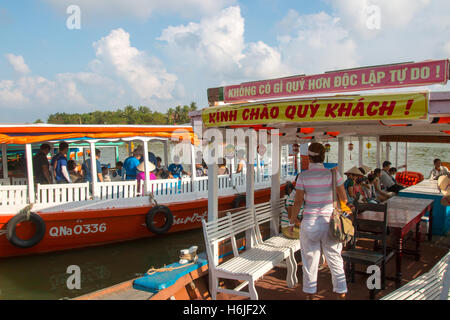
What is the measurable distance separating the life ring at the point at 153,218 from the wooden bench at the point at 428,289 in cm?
586

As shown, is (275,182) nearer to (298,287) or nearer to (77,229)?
(298,287)

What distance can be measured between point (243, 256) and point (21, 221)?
16.2ft

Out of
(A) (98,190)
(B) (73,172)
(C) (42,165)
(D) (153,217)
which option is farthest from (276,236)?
(B) (73,172)

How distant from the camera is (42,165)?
7.89m

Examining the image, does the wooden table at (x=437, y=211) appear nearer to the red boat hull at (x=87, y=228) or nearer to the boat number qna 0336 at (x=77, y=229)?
the red boat hull at (x=87, y=228)

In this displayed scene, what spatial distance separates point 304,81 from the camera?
378 centimetres

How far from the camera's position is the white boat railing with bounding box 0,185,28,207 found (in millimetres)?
7018

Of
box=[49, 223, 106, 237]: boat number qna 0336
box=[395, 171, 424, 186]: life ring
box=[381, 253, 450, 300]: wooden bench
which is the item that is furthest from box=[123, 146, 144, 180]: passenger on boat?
box=[395, 171, 424, 186]: life ring

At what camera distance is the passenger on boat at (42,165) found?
783 cm

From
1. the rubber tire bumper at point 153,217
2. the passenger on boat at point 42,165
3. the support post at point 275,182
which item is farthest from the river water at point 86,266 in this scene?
the support post at point 275,182

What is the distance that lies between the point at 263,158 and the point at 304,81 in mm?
7877
